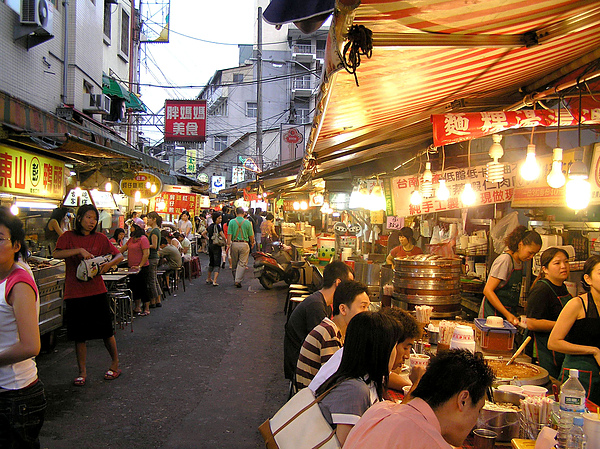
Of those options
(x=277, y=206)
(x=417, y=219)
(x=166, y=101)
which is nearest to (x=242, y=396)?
(x=417, y=219)

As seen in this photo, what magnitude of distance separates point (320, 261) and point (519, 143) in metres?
6.32

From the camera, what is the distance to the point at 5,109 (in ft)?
25.3

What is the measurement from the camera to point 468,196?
22.6 feet

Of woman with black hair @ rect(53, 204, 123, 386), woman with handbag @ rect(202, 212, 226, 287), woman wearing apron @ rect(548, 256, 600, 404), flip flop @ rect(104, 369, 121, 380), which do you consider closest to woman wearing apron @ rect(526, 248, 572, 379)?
woman wearing apron @ rect(548, 256, 600, 404)

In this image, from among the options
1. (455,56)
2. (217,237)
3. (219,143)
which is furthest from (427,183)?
(219,143)

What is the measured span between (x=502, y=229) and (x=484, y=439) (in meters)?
5.37

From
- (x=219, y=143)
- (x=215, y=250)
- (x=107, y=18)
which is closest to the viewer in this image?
(x=215, y=250)

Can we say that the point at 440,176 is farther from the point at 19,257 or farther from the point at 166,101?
the point at 166,101

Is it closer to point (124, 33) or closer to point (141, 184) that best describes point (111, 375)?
point (141, 184)

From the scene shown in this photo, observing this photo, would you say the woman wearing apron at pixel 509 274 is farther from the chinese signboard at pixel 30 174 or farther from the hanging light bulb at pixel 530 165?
the chinese signboard at pixel 30 174

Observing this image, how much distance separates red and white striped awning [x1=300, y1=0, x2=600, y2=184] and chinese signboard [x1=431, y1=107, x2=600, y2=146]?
26 centimetres

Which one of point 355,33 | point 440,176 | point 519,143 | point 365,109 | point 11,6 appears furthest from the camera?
point 11,6

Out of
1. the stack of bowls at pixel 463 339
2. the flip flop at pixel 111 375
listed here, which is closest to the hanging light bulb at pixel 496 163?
the stack of bowls at pixel 463 339

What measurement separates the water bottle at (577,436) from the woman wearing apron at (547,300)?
2385mm
